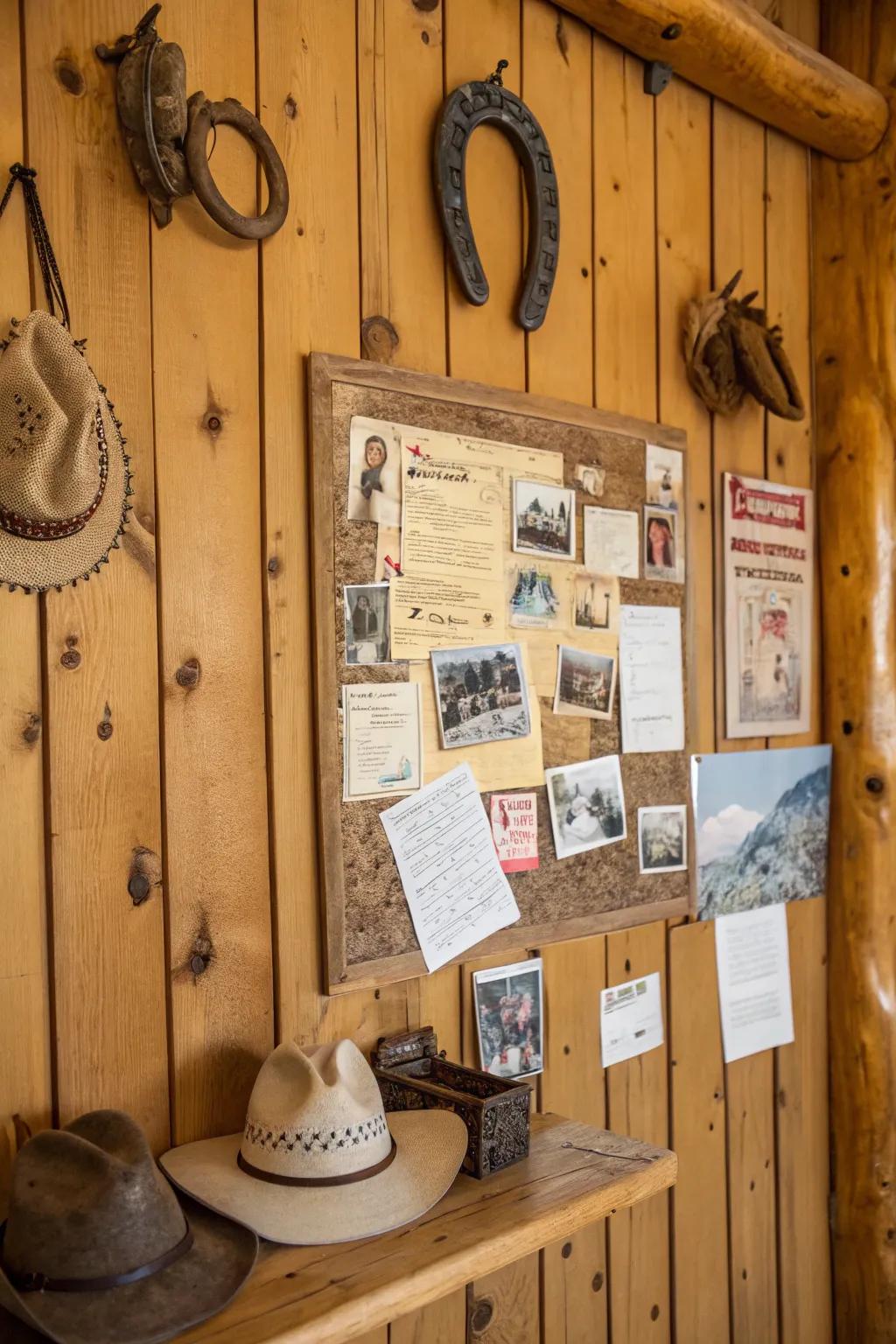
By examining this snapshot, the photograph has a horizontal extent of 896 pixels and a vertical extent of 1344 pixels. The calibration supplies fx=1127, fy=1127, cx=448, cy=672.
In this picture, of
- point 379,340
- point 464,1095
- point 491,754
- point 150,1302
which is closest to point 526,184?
point 379,340

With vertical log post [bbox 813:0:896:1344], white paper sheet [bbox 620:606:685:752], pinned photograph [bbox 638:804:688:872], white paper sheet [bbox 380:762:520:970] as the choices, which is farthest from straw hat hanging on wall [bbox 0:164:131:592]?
vertical log post [bbox 813:0:896:1344]

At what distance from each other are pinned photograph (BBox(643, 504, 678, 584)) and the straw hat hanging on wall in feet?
2.82

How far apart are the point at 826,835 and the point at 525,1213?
3.78ft

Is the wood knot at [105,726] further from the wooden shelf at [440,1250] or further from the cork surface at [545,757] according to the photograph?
the wooden shelf at [440,1250]

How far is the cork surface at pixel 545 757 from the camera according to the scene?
1.36 m

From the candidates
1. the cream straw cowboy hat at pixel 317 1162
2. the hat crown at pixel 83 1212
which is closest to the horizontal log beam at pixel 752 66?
the cream straw cowboy hat at pixel 317 1162

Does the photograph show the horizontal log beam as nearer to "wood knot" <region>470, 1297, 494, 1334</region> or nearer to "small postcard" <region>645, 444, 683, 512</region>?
"small postcard" <region>645, 444, 683, 512</region>

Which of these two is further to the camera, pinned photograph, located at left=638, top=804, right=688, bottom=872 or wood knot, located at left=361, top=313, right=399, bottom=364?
pinned photograph, located at left=638, top=804, right=688, bottom=872

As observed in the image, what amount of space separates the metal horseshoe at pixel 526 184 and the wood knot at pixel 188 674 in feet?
2.06

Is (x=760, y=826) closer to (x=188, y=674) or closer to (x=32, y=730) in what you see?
(x=188, y=674)

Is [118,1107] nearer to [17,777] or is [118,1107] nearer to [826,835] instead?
[17,777]

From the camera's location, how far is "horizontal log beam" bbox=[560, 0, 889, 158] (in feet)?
5.44

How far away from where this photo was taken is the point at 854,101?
1961 mm

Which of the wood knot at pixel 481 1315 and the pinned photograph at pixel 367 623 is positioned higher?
the pinned photograph at pixel 367 623
